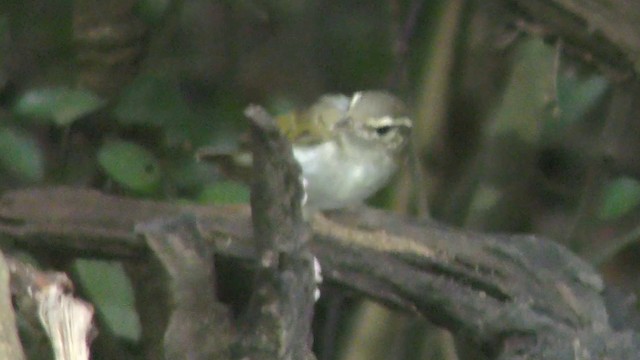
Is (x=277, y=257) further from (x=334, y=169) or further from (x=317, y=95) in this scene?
(x=317, y=95)

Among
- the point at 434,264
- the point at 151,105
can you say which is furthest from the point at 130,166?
the point at 434,264

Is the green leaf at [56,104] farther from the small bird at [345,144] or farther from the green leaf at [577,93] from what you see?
the green leaf at [577,93]

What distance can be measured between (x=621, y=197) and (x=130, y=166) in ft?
2.00

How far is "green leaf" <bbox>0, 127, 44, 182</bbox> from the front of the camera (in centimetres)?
96

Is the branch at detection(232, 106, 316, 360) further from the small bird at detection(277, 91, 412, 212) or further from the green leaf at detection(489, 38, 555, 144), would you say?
the green leaf at detection(489, 38, 555, 144)

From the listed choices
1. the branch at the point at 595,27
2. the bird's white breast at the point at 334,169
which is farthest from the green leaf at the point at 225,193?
the branch at the point at 595,27

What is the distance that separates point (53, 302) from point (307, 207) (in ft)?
1.10

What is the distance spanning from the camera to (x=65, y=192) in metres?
0.82

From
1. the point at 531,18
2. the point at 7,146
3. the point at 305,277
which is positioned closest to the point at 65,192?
the point at 7,146

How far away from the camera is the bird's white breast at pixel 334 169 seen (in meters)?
0.88

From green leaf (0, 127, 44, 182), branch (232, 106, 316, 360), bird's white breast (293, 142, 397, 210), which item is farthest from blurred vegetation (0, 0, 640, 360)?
branch (232, 106, 316, 360)

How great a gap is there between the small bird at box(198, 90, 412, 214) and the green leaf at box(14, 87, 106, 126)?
18 cm

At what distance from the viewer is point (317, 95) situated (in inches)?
50.6

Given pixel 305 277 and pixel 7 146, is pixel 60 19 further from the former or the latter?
pixel 305 277
